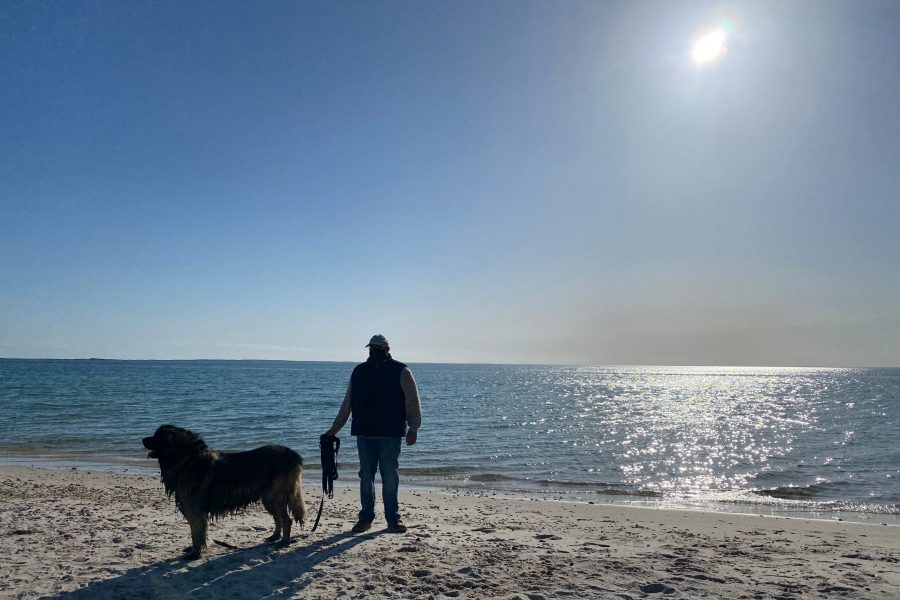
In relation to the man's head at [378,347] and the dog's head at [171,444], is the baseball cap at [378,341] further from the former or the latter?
the dog's head at [171,444]

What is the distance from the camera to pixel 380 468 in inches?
261

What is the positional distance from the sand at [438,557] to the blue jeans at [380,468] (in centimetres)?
32

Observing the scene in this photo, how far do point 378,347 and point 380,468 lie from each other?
1.42 metres

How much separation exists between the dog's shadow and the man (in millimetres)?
1011

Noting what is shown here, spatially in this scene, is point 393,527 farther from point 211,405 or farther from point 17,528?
point 211,405

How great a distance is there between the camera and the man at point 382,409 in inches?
264

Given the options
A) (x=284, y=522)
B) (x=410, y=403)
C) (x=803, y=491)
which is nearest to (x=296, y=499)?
(x=284, y=522)

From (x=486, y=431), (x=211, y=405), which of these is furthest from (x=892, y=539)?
(x=211, y=405)

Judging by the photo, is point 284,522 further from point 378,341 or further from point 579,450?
point 579,450

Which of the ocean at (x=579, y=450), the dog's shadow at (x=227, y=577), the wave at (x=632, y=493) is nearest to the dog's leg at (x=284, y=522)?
the dog's shadow at (x=227, y=577)

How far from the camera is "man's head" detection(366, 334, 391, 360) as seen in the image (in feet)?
22.1

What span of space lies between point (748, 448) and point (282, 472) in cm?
1947

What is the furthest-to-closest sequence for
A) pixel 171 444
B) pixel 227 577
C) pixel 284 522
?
pixel 284 522, pixel 171 444, pixel 227 577

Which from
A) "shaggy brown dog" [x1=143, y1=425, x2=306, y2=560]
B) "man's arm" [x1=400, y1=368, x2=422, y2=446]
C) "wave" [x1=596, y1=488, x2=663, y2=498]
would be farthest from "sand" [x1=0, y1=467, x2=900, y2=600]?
"wave" [x1=596, y1=488, x2=663, y2=498]
